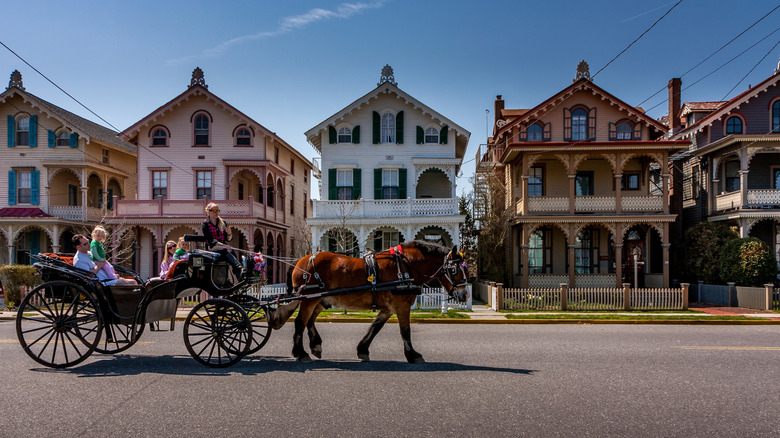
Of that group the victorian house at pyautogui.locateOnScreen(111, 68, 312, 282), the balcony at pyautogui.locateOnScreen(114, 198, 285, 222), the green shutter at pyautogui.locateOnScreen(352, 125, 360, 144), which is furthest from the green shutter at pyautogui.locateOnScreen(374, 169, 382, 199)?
the balcony at pyautogui.locateOnScreen(114, 198, 285, 222)

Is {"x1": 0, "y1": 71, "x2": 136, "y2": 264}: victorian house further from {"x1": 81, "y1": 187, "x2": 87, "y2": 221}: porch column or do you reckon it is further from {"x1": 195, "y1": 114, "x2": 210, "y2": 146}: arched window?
{"x1": 195, "y1": 114, "x2": 210, "y2": 146}: arched window

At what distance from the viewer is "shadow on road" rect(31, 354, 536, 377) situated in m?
8.07

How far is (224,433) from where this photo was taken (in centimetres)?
534

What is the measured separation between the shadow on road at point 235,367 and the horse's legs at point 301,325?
157mm

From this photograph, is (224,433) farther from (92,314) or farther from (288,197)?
(288,197)

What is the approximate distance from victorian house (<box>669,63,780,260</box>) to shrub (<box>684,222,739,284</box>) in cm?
79

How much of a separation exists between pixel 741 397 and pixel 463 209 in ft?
82.1

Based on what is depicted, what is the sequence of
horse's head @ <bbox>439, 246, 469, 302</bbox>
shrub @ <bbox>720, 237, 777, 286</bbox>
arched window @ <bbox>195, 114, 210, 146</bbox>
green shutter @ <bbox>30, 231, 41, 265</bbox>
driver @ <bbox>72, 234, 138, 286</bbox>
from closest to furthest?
driver @ <bbox>72, 234, 138, 286</bbox> < horse's head @ <bbox>439, 246, 469, 302</bbox> < shrub @ <bbox>720, 237, 777, 286</bbox> < arched window @ <bbox>195, 114, 210, 146</bbox> < green shutter @ <bbox>30, 231, 41, 265</bbox>

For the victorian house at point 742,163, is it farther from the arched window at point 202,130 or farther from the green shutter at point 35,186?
the green shutter at point 35,186

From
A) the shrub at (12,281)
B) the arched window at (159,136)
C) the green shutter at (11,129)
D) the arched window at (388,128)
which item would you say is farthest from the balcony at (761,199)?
the green shutter at (11,129)

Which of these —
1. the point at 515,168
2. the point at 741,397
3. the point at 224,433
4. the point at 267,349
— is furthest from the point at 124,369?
the point at 515,168

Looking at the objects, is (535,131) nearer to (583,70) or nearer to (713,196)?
(583,70)

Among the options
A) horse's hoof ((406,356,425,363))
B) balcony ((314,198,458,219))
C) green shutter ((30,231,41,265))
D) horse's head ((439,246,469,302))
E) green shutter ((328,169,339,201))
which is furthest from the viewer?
green shutter ((30,231,41,265))

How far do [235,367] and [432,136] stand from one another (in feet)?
69.9
